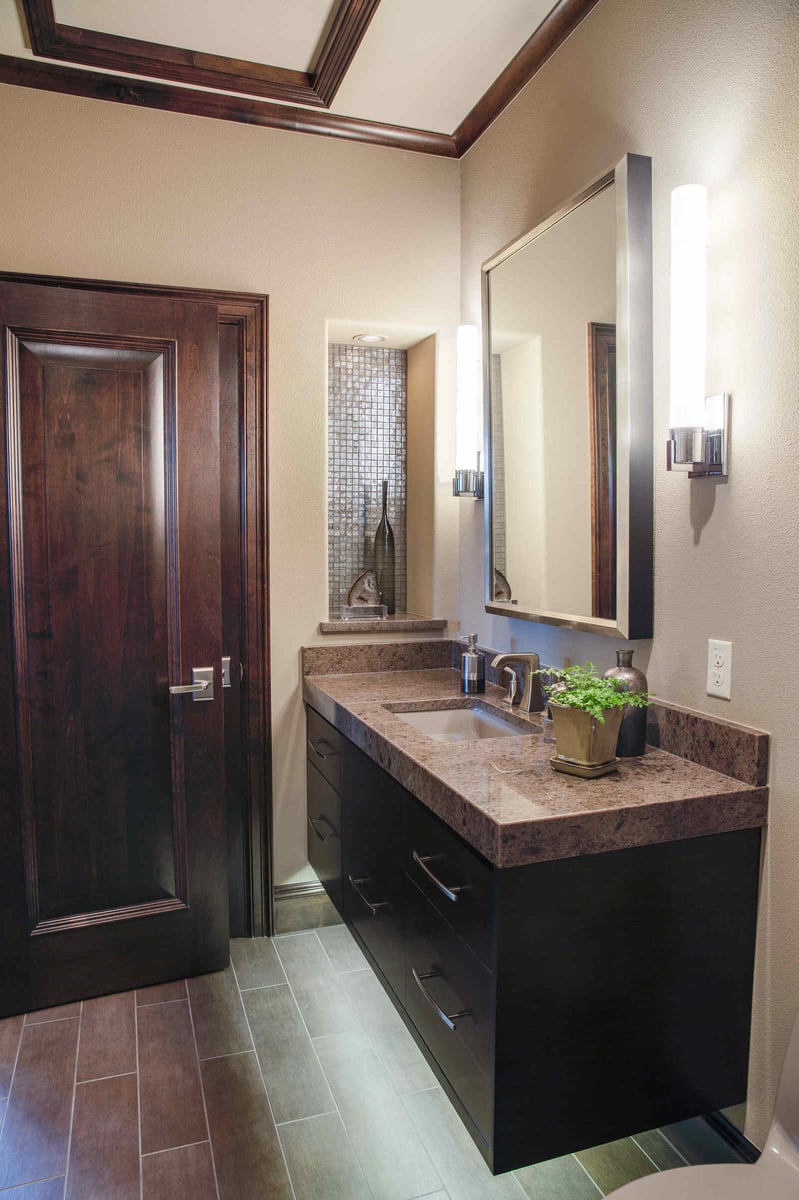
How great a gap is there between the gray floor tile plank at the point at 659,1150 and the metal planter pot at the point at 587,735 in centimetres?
79

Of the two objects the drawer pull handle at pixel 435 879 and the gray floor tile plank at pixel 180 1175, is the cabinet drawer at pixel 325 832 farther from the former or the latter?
the gray floor tile plank at pixel 180 1175

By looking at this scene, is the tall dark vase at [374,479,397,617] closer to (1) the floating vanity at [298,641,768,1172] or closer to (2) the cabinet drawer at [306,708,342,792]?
(2) the cabinet drawer at [306,708,342,792]

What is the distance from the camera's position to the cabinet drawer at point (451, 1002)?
1397mm

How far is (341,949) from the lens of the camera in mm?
2633

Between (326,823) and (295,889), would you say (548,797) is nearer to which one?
(326,823)

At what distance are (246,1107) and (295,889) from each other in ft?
2.88

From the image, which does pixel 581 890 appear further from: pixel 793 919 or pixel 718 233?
pixel 718 233

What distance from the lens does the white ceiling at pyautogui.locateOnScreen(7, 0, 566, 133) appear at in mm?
2080

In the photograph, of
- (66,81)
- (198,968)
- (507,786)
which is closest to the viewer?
(507,786)

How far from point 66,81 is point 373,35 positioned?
0.90 meters

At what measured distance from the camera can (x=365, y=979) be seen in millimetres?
2447

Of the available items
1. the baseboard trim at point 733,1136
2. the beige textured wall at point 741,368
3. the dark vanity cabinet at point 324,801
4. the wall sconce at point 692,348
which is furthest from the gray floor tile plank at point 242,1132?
the wall sconce at point 692,348

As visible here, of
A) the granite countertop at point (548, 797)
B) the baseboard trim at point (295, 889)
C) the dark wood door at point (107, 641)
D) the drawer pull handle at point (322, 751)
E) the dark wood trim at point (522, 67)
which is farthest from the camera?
the baseboard trim at point (295, 889)

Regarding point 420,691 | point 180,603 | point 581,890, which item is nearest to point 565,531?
point 420,691
